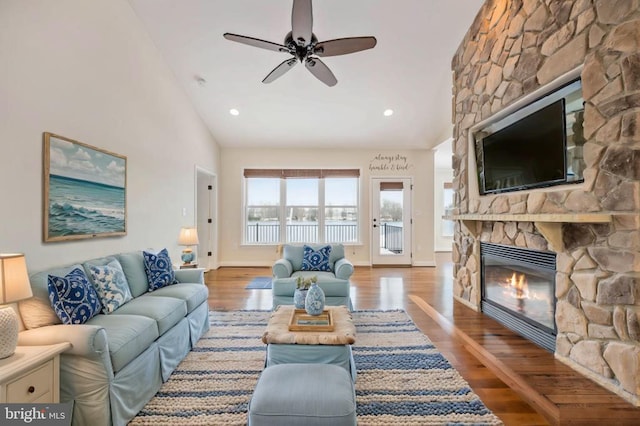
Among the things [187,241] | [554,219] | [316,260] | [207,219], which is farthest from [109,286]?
[207,219]

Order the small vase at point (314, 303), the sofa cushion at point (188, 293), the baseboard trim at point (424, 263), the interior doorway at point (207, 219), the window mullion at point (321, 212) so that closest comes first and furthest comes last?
the small vase at point (314, 303), the sofa cushion at point (188, 293), the interior doorway at point (207, 219), the baseboard trim at point (424, 263), the window mullion at point (321, 212)

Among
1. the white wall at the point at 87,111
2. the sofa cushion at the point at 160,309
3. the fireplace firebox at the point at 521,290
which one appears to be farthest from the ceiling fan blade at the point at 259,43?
the fireplace firebox at the point at 521,290

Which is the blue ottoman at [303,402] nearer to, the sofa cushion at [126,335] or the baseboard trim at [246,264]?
the sofa cushion at [126,335]

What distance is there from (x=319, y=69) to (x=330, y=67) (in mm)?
1329

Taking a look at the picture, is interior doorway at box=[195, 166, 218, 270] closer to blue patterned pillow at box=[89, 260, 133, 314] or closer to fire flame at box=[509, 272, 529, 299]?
blue patterned pillow at box=[89, 260, 133, 314]

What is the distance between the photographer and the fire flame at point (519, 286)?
2.98 m

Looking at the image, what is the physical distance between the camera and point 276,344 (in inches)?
80.0

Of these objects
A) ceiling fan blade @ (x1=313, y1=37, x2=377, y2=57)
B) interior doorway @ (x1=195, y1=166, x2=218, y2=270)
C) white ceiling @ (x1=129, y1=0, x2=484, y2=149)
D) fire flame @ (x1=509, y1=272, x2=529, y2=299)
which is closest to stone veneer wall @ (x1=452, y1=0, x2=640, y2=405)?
fire flame @ (x1=509, y1=272, x2=529, y2=299)

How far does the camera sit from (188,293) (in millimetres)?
2900

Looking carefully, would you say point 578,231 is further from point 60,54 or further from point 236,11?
point 60,54

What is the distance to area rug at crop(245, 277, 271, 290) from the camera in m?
4.95

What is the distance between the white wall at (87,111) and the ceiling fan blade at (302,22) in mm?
1922

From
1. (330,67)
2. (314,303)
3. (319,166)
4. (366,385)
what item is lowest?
(366,385)

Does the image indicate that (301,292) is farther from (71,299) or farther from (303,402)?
(71,299)
